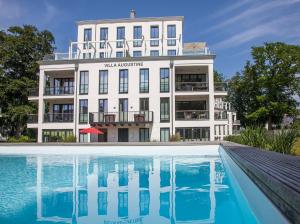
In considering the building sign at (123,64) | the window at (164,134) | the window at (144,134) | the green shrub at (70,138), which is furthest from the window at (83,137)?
the window at (164,134)

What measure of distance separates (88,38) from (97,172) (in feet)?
101

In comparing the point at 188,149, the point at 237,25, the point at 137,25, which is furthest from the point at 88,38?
the point at 188,149

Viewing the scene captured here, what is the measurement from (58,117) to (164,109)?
1171 cm

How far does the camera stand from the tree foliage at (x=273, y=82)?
129 ft

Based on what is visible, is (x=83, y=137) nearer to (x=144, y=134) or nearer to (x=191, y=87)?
(x=144, y=134)

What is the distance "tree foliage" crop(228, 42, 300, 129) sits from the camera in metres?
39.4

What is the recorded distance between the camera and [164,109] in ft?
105

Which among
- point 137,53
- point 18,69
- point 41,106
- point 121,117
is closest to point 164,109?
point 121,117

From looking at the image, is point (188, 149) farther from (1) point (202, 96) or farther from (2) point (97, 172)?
(1) point (202, 96)

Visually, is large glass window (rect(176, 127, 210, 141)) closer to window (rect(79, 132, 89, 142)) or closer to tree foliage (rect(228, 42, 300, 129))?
window (rect(79, 132, 89, 142))

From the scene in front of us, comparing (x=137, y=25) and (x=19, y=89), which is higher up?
(x=137, y=25)

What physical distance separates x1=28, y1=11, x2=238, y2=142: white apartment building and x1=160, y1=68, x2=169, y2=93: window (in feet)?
0.30

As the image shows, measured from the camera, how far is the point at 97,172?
13844mm

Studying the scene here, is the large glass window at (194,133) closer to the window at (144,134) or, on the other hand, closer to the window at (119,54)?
the window at (144,134)
